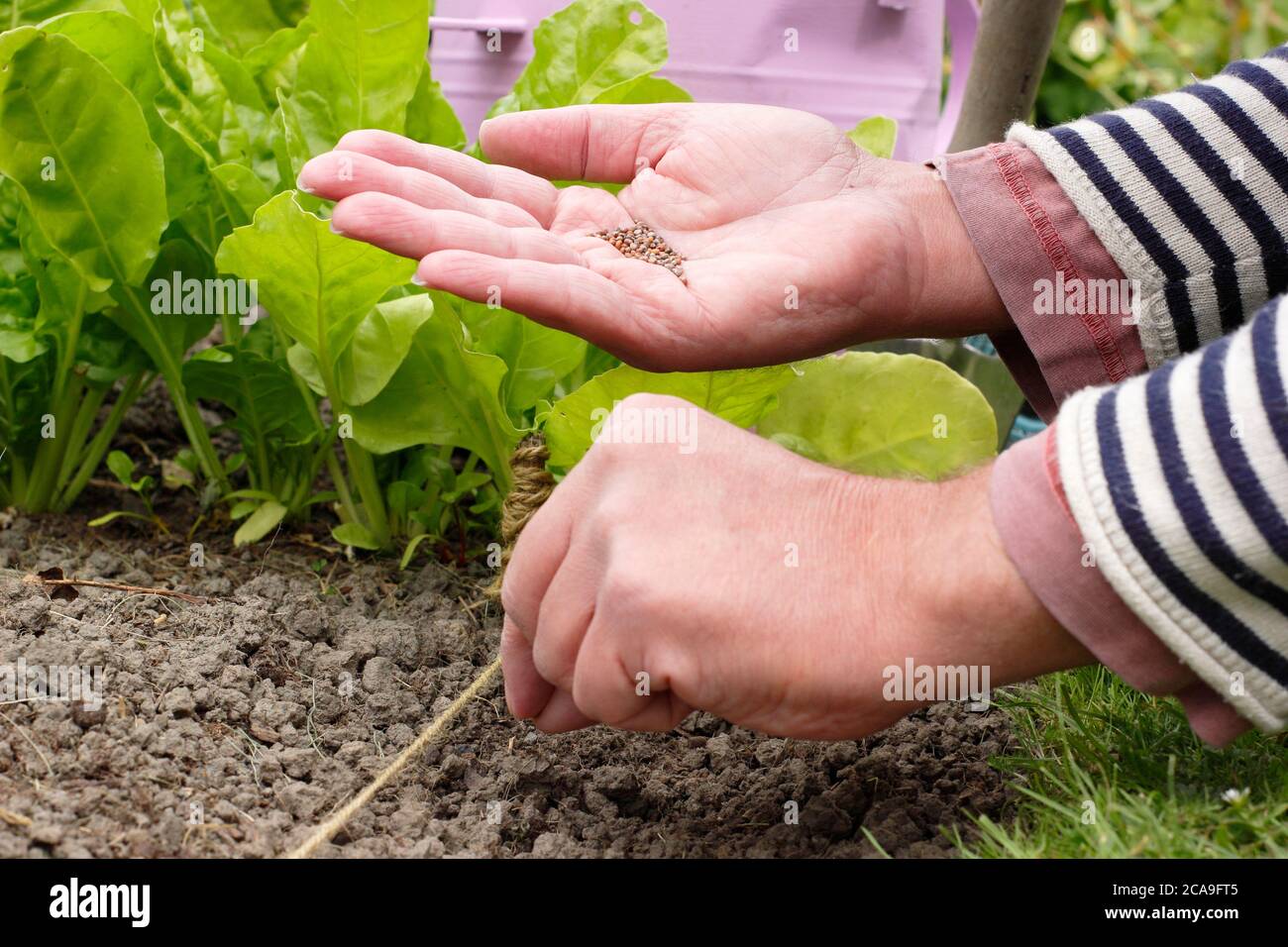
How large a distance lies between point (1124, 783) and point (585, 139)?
0.81 metres

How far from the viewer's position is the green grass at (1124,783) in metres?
0.86

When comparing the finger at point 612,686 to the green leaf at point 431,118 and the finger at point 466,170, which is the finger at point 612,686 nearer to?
the finger at point 466,170

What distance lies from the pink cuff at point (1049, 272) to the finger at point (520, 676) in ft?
1.89

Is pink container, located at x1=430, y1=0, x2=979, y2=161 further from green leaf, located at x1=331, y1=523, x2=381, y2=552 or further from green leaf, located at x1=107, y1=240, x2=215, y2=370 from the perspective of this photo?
green leaf, located at x1=331, y1=523, x2=381, y2=552

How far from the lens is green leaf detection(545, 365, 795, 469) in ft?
4.00

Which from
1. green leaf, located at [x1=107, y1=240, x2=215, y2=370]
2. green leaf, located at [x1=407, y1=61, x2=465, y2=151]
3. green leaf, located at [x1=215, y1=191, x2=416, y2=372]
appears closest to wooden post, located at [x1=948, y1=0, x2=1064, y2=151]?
green leaf, located at [x1=407, y1=61, x2=465, y2=151]

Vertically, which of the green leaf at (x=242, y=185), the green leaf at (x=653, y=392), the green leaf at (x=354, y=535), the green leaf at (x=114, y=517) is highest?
the green leaf at (x=242, y=185)

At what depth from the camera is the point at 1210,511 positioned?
78cm

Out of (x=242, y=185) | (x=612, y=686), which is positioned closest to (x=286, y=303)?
(x=242, y=185)

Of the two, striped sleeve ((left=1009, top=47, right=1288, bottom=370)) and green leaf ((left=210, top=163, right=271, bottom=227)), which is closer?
striped sleeve ((left=1009, top=47, right=1288, bottom=370))

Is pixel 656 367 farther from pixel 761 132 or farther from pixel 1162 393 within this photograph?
pixel 1162 393

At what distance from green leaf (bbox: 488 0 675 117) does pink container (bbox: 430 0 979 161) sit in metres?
0.36

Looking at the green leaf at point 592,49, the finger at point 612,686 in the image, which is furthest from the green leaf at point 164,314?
the finger at point 612,686
